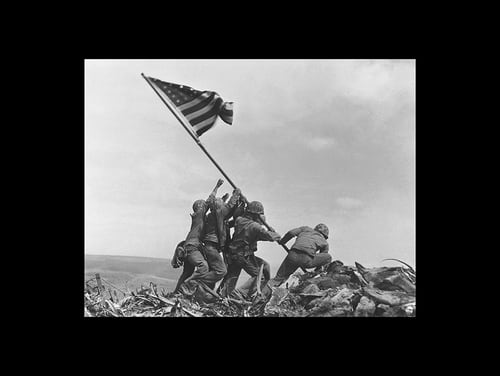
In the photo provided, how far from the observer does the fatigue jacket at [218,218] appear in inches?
422

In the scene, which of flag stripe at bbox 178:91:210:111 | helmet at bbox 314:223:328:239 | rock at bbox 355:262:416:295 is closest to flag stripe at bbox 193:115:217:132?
flag stripe at bbox 178:91:210:111

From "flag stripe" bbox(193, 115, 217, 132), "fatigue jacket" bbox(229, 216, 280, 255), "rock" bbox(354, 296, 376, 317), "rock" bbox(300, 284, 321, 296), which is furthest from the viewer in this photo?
"flag stripe" bbox(193, 115, 217, 132)

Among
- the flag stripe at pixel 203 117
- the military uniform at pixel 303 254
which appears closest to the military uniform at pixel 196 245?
the military uniform at pixel 303 254

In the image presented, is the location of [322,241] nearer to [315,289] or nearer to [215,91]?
[315,289]

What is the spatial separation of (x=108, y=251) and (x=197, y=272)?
1613 mm

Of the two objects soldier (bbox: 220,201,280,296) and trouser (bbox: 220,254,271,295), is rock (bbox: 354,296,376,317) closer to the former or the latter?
trouser (bbox: 220,254,271,295)

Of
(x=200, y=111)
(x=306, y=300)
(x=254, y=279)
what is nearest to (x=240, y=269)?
(x=254, y=279)

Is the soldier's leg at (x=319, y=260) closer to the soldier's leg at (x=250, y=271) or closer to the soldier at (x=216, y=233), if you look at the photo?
the soldier's leg at (x=250, y=271)

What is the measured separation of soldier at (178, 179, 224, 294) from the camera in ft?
34.9

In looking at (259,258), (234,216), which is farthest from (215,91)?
(259,258)

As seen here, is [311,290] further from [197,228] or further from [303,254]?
[197,228]

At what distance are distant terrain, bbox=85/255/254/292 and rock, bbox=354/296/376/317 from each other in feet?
6.35
